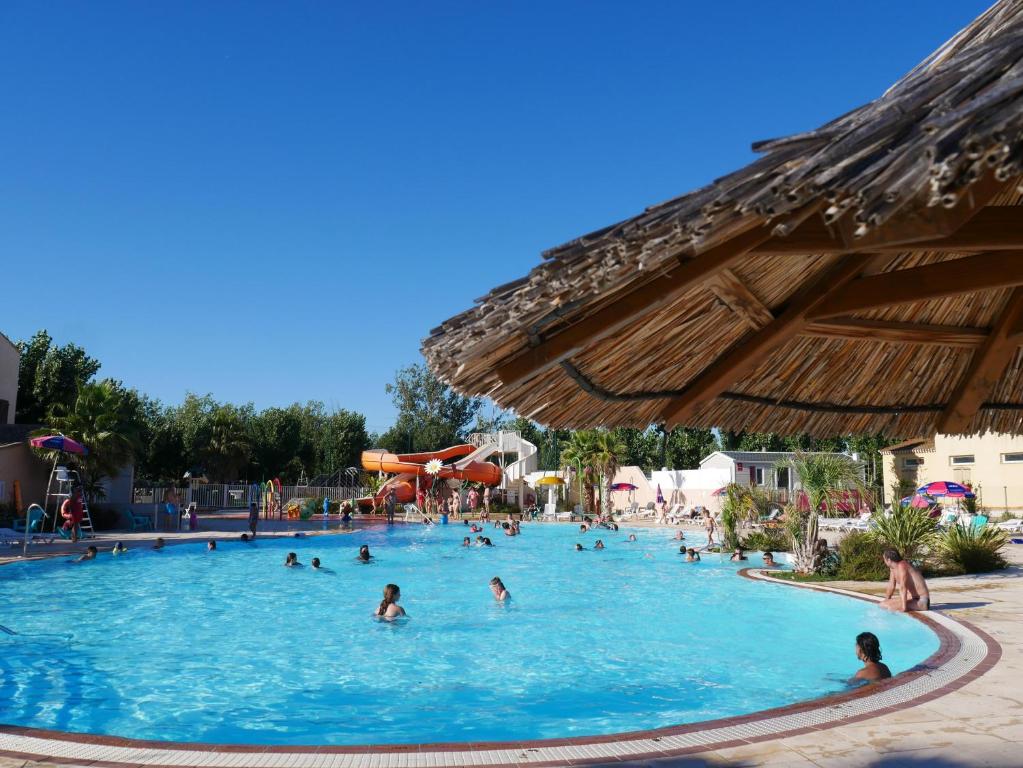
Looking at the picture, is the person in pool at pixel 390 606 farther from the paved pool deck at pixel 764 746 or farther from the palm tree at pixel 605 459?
the palm tree at pixel 605 459

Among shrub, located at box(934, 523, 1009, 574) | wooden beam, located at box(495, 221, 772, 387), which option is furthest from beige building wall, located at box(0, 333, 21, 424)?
wooden beam, located at box(495, 221, 772, 387)

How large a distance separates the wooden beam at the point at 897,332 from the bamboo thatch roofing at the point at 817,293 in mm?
14

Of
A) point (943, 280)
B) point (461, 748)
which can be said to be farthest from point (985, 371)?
point (461, 748)

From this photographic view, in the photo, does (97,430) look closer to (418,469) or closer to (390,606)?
(390,606)

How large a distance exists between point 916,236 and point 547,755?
3983 millimetres

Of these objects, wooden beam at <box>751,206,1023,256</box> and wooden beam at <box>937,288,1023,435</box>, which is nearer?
wooden beam at <box>751,206,1023,256</box>

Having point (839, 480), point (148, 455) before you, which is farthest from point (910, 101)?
point (148, 455)

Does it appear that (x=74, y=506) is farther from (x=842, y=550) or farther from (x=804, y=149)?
(x=804, y=149)

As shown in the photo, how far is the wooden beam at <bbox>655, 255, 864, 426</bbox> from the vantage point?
3441 mm

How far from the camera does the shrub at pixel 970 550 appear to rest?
14172 millimetres

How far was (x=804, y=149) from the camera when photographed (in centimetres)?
240

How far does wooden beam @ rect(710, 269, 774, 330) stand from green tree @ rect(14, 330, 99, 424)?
126 feet

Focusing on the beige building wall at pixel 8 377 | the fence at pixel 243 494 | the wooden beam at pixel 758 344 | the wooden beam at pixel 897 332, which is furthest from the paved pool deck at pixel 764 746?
the fence at pixel 243 494

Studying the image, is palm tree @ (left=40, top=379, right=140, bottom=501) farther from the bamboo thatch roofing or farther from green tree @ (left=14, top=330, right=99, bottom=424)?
the bamboo thatch roofing
